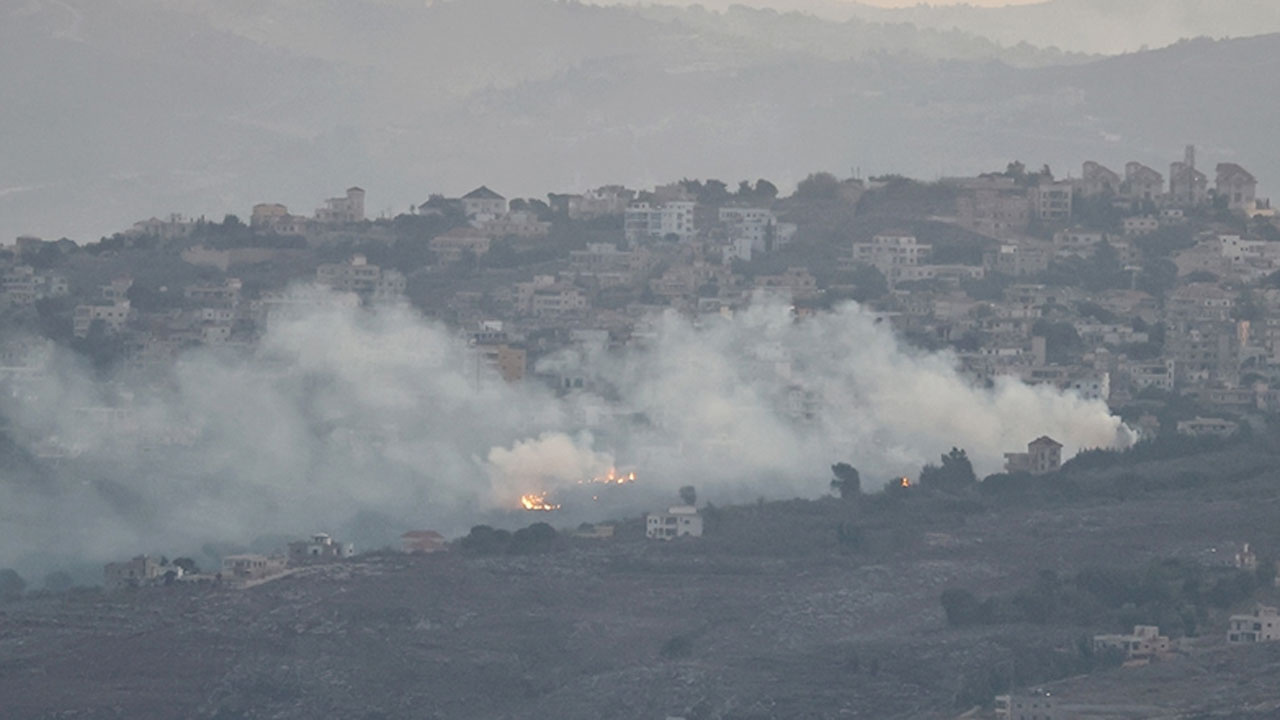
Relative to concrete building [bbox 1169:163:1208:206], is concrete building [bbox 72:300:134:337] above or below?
below

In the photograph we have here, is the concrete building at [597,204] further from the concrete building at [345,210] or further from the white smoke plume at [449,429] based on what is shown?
the white smoke plume at [449,429]

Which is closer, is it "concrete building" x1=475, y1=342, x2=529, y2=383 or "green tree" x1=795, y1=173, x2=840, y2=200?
"concrete building" x1=475, y1=342, x2=529, y2=383

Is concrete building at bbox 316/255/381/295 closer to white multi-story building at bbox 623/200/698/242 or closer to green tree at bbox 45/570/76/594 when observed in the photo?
white multi-story building at bbox 623/200/698/242

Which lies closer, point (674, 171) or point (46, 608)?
point (46, 608)

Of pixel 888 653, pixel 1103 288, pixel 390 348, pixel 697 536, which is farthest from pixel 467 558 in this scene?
pixel 1103 288

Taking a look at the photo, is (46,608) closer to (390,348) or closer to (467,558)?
(467,558)

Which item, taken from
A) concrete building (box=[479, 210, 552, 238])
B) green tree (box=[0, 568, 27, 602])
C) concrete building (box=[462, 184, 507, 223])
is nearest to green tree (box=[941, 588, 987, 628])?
green tree (box=[0, 568, 27, 602])
